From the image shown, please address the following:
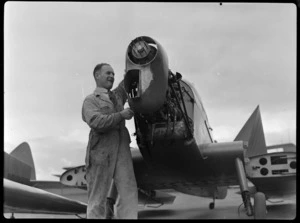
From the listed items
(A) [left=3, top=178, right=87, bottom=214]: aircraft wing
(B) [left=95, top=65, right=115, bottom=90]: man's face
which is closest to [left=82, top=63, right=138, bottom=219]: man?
(B) [left=95, top=65, right=115, bottom=90]: man's face

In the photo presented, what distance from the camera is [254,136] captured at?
10289mm

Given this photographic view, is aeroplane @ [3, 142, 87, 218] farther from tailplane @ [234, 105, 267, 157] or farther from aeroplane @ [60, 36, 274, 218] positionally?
tailplane @ [234, 105, 267, 157]

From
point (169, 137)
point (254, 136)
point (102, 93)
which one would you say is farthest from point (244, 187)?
point (254, 136)

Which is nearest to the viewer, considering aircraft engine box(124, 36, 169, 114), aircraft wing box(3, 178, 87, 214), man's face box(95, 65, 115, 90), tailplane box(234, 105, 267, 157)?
aircraft wing box(3, 178, 87, 214)

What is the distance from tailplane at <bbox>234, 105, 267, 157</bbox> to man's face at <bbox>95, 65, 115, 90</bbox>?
7.04 meters

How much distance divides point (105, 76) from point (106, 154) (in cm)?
72

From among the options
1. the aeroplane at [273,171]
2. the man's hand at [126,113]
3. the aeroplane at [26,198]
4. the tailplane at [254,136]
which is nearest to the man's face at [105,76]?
the man's hand at [126,113]

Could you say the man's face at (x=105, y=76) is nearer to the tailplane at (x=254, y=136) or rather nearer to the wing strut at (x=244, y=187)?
the wing strut at (x=244, y=187)

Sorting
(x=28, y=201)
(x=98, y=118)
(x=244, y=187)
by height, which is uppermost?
(x=98, y=118)

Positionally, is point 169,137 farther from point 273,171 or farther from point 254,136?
point 254,136

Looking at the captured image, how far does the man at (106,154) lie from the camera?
3256mm

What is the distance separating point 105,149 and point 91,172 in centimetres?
24

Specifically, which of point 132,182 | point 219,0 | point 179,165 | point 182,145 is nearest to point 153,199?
point 179,165

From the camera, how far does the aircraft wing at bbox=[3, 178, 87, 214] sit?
295 centimetres
